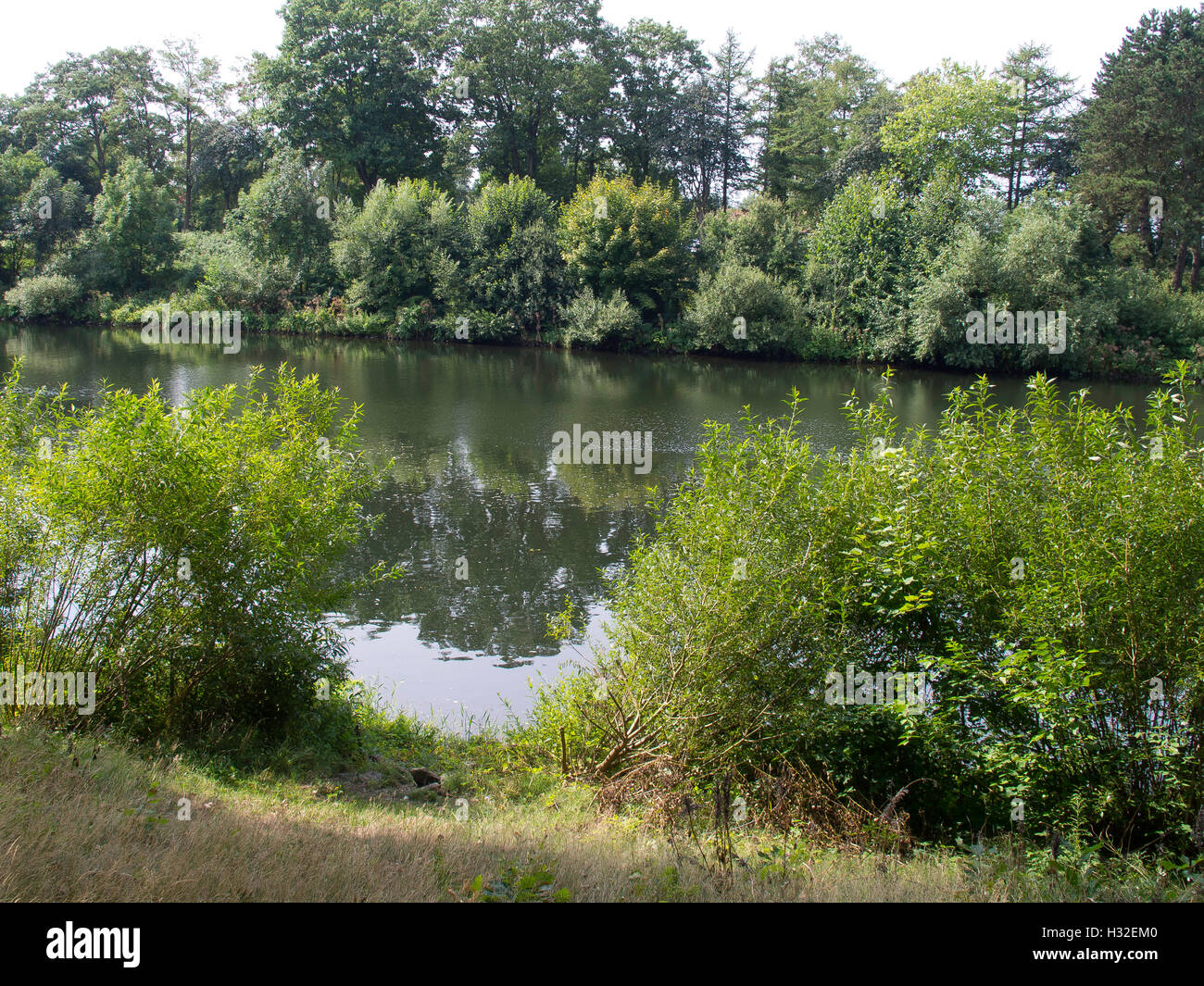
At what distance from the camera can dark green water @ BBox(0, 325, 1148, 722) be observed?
533 inches

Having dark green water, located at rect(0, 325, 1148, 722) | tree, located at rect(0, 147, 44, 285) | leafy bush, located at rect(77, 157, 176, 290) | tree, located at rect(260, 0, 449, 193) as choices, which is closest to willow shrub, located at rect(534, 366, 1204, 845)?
dark green water, located at rect(0, 325, 1148, 722)

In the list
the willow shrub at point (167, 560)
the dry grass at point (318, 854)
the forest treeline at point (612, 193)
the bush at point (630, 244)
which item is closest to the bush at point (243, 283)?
the forest treeline at point (612, 193)

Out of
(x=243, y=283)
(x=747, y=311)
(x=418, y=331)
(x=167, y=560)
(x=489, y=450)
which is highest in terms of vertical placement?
(x=243, y=283)

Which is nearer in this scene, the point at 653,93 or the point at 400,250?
the point at 400,250

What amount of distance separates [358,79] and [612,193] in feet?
81.3

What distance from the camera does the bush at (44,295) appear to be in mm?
54750

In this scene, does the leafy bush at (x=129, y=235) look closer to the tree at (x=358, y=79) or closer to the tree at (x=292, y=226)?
the tree at (x=292, y=226)

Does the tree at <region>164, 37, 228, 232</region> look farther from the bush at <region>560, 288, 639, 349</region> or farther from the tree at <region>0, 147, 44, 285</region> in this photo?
the bush at <region>560, 288, 639, 349</region>


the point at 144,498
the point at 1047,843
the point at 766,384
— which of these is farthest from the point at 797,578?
the point at 766,384

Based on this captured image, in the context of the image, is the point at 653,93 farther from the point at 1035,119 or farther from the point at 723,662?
the point at 723,662

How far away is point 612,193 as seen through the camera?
52.2 metres

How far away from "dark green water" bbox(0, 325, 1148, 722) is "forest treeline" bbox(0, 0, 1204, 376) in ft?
12.5

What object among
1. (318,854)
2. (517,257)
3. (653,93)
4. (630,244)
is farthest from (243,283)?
(318,854)
